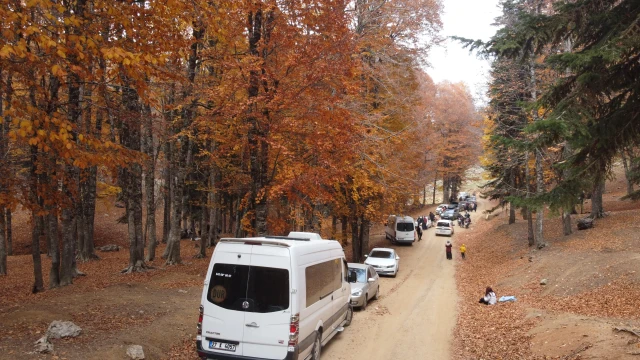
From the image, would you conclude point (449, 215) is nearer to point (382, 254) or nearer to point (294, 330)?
point (382, 254)

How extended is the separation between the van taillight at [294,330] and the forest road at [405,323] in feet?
8.56

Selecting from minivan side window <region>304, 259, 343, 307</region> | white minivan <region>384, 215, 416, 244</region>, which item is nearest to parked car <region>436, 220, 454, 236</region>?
white minivan <region>384, 215, 416, 244</region>

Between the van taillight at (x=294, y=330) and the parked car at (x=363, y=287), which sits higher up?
the van taillight at (x=294, y=330)

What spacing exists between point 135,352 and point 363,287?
846 cm

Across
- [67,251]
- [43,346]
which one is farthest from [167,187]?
[43,346]

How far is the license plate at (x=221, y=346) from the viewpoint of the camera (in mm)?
7203

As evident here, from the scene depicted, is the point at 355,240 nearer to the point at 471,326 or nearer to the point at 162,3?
the point at 471,326

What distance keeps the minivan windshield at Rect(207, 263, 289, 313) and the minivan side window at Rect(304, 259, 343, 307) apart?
773 mm

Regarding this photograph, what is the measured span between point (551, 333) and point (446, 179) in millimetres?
54543

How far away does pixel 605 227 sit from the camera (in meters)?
22.4

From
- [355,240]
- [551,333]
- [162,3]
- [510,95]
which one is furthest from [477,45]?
[355,240]

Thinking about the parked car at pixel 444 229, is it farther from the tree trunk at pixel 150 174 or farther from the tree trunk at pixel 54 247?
the tree trunk at pixel 54 247

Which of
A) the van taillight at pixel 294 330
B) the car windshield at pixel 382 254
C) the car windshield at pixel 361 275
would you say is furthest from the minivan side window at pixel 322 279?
the car windshield at pixel 382 254

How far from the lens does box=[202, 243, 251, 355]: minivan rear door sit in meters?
7.23
